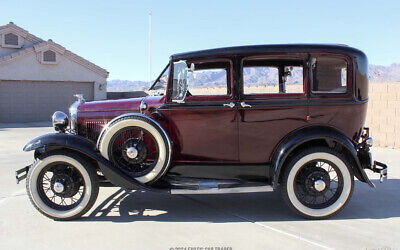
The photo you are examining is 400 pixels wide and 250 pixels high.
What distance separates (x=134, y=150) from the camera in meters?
3.77

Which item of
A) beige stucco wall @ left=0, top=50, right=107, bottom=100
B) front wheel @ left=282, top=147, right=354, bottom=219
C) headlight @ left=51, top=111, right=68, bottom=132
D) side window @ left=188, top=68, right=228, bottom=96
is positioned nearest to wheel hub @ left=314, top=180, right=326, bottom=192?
front wheel @ left=282, top=147, right=354, bottom=219

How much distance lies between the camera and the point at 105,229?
347 centimetres

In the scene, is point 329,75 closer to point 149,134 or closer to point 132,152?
point 149,134

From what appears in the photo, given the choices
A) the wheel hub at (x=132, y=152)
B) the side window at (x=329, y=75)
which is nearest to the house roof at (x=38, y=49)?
the wheel hub at (x=132, y=152)

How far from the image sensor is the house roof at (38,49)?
16453 millimetres

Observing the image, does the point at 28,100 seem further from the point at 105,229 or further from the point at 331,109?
the point at 331,109

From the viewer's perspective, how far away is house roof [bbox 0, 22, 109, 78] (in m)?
16.5

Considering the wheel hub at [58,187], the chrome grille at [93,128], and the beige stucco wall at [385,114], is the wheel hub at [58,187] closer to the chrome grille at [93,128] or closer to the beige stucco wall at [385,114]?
the chrome grille at [93,128]

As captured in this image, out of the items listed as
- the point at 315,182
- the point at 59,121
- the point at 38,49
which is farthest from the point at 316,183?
the point at 38,49

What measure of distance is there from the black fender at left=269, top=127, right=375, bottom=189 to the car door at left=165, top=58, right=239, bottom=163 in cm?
49

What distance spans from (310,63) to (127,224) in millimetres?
2764

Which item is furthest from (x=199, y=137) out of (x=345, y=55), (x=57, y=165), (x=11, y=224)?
(x=11, y=224)

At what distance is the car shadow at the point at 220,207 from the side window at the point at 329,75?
150 cm

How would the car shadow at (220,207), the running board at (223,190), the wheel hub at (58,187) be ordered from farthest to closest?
the car shadow at (220,207) → the wheel hub at (58,187) → the running board at (223,190)
